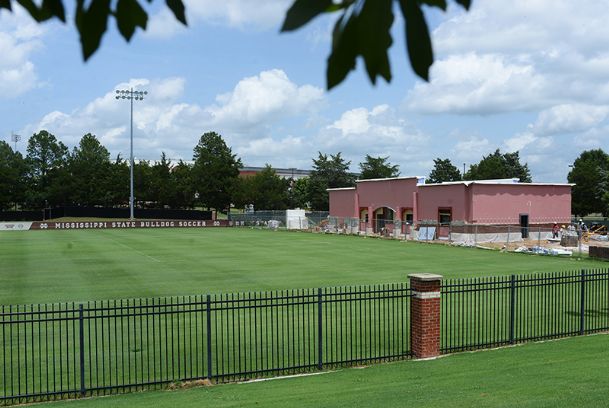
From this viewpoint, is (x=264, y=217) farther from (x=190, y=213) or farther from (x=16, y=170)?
(x=16, y=170)

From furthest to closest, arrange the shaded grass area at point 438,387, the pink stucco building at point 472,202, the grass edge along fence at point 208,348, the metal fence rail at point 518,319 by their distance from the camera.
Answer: the pink stucco building at point 472,202 → the metal fence rail at point 518,319 → the grass edge along fence at point 208,348 → the shaded grass area at point 438,387

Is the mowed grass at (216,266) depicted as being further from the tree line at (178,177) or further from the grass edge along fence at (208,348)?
the tree line at (178,177)

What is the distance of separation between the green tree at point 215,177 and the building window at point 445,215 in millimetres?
55040

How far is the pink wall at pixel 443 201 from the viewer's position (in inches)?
2194

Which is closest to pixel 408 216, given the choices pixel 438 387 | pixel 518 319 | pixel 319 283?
pixel 319 283

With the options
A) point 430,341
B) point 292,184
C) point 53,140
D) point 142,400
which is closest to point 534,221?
point 430,341

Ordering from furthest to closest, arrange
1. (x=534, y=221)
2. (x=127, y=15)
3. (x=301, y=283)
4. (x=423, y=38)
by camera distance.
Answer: (x=534, y=221), (x=301, y=283), (x=127, y=15), (x=423, y=38)

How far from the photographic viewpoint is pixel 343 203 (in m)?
74.4

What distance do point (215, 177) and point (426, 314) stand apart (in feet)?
312

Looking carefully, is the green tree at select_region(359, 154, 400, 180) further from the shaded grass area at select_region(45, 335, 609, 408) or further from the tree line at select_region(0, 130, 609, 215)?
the shaded grass area at select_region(45, 335, 609, 408)

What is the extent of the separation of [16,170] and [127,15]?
365ft

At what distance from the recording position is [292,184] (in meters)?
130

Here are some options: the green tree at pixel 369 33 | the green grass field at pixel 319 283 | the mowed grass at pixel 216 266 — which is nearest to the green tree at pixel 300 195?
the green grass field at pixel 319 283

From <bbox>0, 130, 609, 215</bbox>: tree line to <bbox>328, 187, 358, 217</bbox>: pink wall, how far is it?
3020 cm
